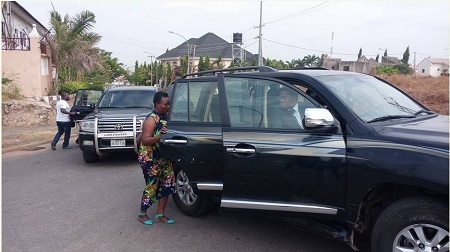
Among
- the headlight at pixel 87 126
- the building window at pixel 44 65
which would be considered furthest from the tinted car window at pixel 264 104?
the building window at pixel 44 65

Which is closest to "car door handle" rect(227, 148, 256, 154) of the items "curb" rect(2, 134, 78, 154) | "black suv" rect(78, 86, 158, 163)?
"black suv" rect(78, 86, 158, 163)

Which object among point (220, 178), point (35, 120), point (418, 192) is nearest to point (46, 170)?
point (220, 178)

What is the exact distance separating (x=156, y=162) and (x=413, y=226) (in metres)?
2.94

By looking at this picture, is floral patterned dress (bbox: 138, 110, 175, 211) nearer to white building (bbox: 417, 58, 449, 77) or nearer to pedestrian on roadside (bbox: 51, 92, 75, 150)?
pedestrian on roadside (bbox: 51, 92, 75, 150)

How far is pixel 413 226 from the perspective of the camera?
3107 mm

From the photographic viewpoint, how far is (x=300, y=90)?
12.8 ft

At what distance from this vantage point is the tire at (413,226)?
9.89ft

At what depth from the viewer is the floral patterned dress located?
4.91 metres

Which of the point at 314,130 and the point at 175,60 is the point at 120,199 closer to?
the point at 314,130

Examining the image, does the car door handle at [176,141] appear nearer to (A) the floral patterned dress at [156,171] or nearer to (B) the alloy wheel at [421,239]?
(A) the floral patterned dress at [156,171]

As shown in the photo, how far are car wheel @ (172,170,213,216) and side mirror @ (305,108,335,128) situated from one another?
200 centimetres

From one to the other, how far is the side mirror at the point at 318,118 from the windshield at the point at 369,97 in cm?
28

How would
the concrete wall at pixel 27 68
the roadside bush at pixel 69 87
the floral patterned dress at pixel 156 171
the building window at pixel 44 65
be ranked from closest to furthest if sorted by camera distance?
the floral patterned dress at pixel 156 171 → the concrete wall at pixel 27 68 → the building window at pixel 44 65 → the roadside bush at pixel 69 87

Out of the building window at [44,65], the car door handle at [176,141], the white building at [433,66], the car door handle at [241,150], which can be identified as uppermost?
the white building at [433,66]
